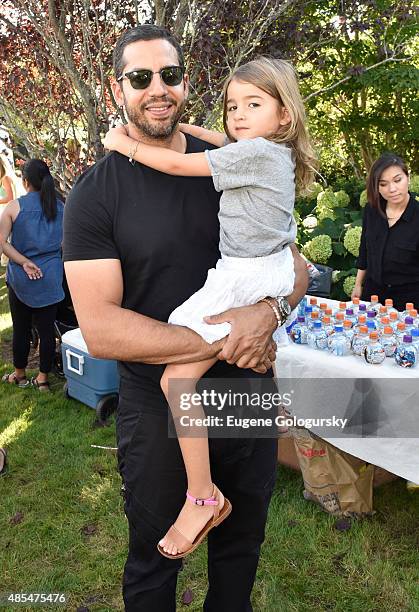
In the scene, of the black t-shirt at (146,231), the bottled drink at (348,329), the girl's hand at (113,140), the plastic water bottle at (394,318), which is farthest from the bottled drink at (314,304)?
the girl's hand at (113,140)

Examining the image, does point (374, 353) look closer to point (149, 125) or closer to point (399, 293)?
point (399, 293)

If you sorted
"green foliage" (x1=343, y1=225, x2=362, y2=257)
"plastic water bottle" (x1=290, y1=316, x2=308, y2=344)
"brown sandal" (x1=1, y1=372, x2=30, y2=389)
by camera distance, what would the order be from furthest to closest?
"green foliage" (x1=343, y1=225, x2=362, y2=257)
"brown sandal" (x1=1, y1=372, x2=30, y2=389)
"plastic water bottle" (x1=290, y1=316, x2=308, y2=344)

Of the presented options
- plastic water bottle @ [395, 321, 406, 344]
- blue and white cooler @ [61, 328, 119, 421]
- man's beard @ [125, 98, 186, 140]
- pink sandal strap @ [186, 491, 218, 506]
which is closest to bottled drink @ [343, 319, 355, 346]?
plastic water bottle @ [395, 321, 406, 344]

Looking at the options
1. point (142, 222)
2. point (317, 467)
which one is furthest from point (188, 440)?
point (317, 467)

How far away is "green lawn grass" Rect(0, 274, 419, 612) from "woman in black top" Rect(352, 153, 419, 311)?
1398 mm

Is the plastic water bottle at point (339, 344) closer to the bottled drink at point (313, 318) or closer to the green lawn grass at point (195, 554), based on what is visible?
the bottled drink at point (313, 318)

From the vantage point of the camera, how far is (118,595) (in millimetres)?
2963

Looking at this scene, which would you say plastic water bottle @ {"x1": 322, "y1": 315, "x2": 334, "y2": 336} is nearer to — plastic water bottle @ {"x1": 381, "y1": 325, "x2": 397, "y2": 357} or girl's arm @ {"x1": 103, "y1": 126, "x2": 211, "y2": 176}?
plastic water bottle @ {"x1": 381, "y1": 325, "x2": 397, "y2": 357}

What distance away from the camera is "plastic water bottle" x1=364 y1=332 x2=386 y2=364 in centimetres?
297

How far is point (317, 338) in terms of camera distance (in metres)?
3.25

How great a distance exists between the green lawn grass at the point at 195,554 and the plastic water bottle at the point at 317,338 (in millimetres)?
1050

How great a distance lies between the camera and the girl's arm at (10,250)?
507cm

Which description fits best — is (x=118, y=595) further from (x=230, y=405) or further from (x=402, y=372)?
(x=402, y=372)

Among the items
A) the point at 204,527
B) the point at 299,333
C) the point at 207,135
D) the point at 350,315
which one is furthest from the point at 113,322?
the point at 350,315
